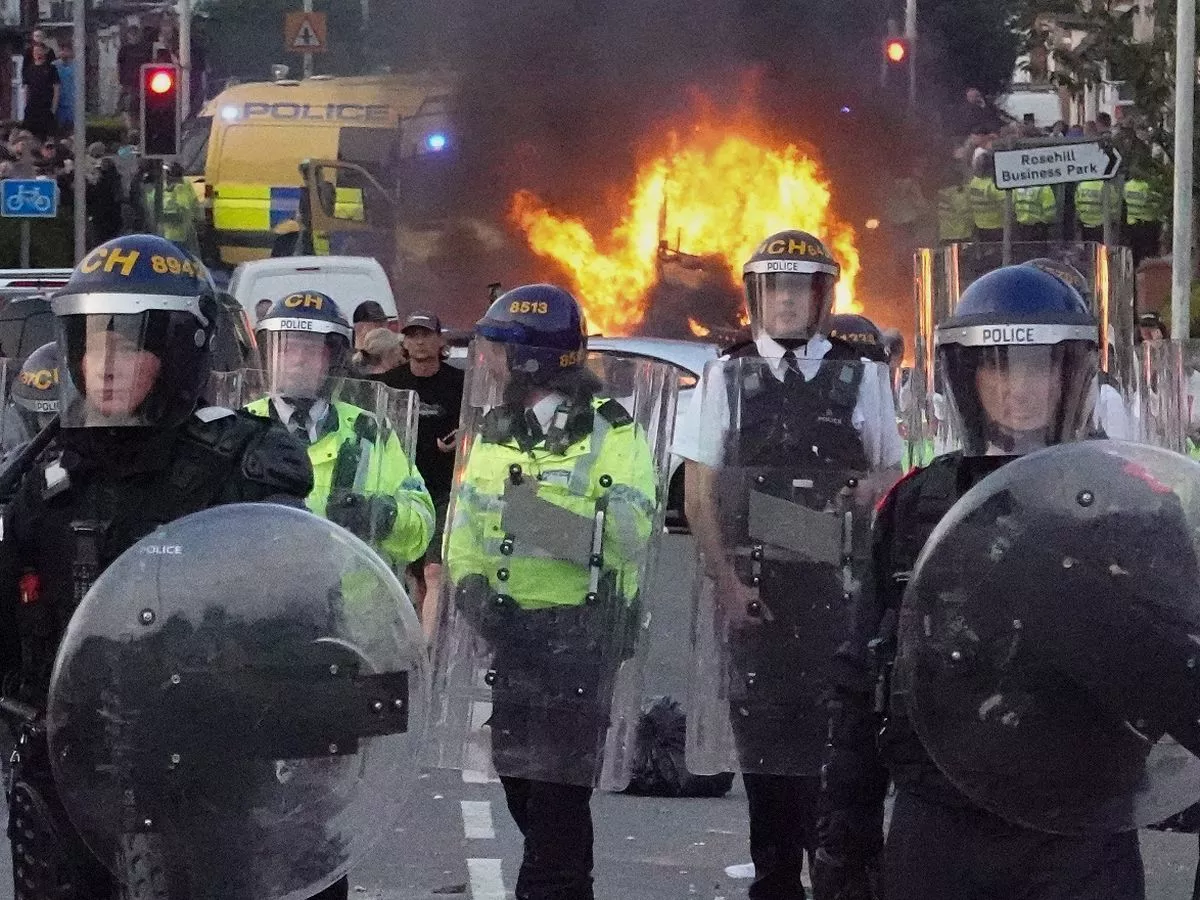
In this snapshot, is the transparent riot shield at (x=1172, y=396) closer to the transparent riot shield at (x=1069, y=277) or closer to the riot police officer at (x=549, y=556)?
the transparent riot shield at (x=1069, y=277)

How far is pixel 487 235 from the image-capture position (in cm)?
2634

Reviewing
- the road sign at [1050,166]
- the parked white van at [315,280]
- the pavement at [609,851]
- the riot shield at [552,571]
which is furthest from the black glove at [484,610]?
the parked white van at [315,280]

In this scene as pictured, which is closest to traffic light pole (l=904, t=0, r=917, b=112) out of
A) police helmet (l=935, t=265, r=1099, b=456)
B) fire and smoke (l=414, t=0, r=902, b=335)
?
fire and smoke (l=414, t=0, r=902, b=335)

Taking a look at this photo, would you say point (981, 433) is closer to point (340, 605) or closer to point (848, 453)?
point (340, 605)

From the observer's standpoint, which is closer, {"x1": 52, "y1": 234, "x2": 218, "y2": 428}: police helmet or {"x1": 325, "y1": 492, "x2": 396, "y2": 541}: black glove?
{"x1": 52, "y1": 234, "x2": 218, "y2": 428}: police helmet

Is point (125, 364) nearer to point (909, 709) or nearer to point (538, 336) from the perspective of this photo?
point (909, 709)

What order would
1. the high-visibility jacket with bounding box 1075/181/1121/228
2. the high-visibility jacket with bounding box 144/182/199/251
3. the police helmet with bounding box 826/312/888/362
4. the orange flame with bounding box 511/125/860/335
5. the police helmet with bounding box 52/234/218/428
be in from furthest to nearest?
the orange flame with bounding box 511/125/860/335
the high-visibility jacket with bounding box 144/182/199/251
the high-visibility jacket with bounding box 1075/181/1121/228
the police helmet with bounding box 826/312/888/362
the police helmet with bounding box 52/234/218/428

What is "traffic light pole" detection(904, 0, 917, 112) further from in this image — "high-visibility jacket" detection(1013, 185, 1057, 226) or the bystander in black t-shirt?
the bystander in black t-shirt

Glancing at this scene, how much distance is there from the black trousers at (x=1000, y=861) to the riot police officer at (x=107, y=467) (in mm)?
1118

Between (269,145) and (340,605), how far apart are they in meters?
22.5

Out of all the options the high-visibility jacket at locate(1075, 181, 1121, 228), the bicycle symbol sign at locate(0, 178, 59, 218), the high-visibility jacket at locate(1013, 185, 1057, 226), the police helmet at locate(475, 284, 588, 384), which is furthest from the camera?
the high-visibility jacket at locate(1075, 181, 1121, 228)

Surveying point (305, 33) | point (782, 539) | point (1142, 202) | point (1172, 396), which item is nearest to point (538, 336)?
point (782, 539)

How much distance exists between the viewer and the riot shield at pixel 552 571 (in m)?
6.08

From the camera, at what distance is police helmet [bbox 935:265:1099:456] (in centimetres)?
404
